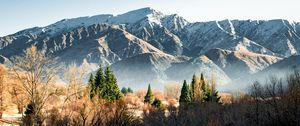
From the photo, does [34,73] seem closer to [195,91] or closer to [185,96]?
[195,91]

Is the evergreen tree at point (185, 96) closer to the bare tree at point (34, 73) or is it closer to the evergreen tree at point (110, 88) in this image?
the evergreen tree at point (110, 88)

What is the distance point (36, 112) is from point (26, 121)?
82.4 inches

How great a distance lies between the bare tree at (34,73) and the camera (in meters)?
50.7

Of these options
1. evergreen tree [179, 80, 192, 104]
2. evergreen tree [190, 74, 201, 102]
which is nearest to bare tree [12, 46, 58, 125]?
evergreen tree [190, 74, 201, 102]

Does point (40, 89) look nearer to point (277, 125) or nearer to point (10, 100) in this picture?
point (10, 100)

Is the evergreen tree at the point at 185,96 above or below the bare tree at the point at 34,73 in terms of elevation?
below

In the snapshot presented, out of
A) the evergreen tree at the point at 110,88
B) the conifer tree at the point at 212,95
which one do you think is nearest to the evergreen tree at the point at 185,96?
the conifer tree at the point at 212,95

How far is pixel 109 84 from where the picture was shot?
81.1m

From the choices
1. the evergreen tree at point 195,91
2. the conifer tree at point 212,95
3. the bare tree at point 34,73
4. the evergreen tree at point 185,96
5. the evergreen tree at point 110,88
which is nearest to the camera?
the bare tree at point 34,73

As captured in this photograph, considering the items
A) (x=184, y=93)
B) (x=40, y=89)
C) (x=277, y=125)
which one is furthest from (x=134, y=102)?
(x=277, y=125)

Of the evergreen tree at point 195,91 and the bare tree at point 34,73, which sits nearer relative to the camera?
the bare tree at point 34,73

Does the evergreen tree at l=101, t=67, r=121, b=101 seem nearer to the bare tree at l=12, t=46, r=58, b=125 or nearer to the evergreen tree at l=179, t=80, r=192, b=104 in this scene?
the evergreen tree at l=179, t=80, r=192, b=104

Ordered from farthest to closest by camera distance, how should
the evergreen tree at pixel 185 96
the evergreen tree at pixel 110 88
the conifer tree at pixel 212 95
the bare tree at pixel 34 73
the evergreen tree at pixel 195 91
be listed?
1. the evergreen tree at pixel 185 96
2. the evergreen tree at pixel 195 91
3. the conifer tree at pixel 212 95
4. the evergreen tree at pixel 110 88
5. the bare tree at pixel 34 73

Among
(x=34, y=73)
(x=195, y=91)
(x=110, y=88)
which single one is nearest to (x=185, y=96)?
(x=195, y=91)
